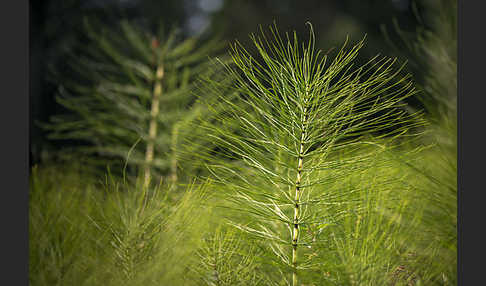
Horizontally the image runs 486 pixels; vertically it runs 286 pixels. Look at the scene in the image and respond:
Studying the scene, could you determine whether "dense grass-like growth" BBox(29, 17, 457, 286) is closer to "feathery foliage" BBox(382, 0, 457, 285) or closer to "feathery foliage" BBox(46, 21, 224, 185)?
"feathery foliage" BBox(382, 0, 457, 285)

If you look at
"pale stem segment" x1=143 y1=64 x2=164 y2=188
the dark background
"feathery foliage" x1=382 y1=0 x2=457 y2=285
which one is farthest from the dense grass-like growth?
"pale stem segment" x1=143 y1=64 x2=164 y2=188

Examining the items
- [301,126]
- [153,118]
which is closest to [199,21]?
[153,118]

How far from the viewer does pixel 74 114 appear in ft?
5.90

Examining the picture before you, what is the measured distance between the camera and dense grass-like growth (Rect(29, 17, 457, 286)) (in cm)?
75

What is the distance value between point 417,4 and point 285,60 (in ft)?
2.13

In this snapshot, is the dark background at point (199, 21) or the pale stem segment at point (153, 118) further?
the pale stem segment at point (153, 118)

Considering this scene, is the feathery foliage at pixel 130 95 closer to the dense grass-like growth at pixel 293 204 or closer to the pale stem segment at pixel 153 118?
the pale stem segment at pixel 153 118

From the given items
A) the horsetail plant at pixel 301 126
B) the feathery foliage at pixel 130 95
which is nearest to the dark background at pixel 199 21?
the feathery foliage at pixel 130 95

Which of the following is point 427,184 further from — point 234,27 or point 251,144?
point 234,27

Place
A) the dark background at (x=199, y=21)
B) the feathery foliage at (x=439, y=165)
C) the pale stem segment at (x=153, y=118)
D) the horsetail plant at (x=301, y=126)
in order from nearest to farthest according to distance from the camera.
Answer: the horsetail plant at (x=301, y=126) → the feathery foliage at (x=439, y=165) → the dark background at (x=199, y=21) → the pale stem segment at (x=153, y=118)

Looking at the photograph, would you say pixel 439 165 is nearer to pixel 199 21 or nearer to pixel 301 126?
pixel 301 126

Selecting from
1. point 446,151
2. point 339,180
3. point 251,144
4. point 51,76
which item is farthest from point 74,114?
point 446,151

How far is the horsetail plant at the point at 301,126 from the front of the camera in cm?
74

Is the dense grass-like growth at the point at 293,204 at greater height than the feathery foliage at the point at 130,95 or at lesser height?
lesser
